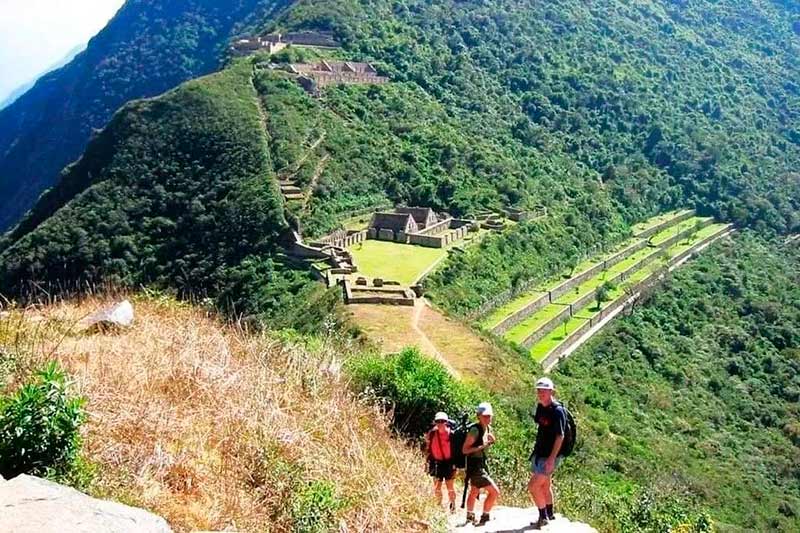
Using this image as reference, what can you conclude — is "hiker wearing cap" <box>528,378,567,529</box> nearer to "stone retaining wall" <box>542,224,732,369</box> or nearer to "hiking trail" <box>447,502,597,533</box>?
"hiking trail" <box>447,502,597,533</box>

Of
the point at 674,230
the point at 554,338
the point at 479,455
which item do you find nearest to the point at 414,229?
the point at 554,338

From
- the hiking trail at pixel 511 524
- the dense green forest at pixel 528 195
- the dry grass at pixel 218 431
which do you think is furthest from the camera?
the dense green forest at pixel 528 195

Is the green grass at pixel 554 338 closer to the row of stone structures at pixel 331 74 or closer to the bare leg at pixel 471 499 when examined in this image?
the row of stone structures at pixel 331 74

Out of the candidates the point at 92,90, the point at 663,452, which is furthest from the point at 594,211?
the point at 92,90

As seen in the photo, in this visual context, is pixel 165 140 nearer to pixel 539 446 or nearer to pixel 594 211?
pixel 594 211

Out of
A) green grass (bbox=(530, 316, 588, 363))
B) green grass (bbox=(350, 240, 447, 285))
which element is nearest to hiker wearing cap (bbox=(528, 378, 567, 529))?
green grass (bbox=(350, 240, 447, 285))

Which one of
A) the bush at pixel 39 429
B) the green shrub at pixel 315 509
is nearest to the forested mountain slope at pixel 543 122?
the green shrub at pixel 315 509

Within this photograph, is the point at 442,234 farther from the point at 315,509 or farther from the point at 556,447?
the point at 315,509
